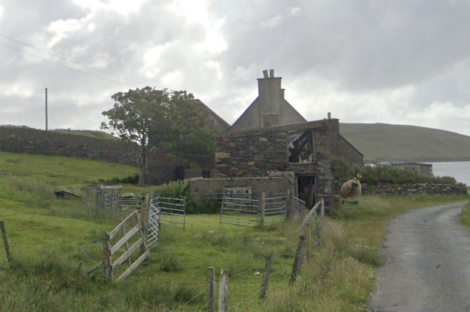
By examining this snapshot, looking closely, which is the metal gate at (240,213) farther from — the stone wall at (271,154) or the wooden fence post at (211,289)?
the wooden fence post at (211,289)

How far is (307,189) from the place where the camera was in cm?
2617

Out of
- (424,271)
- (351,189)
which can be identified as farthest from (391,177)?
(424,271)

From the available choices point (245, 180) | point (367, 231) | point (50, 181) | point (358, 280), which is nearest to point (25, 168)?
point (50, 181)

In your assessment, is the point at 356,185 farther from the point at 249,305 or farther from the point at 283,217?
the point at 249,305

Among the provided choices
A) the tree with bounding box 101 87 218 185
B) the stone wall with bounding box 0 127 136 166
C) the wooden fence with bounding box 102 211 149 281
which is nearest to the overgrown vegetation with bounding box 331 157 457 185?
the tree with bounding box 101 87 218 185

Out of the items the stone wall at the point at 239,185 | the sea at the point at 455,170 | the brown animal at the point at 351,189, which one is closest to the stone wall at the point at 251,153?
the stone wall at the point at 239,185

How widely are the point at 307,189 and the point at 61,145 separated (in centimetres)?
2724

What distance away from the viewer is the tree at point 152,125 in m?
41.4

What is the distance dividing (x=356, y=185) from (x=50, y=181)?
2311 centimetres

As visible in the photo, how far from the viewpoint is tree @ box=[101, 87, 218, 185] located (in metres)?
41.4

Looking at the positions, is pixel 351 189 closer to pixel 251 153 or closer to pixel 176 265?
pixel 176 265

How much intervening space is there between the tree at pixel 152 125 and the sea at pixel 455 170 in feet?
149

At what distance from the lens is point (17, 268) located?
37.6 ft

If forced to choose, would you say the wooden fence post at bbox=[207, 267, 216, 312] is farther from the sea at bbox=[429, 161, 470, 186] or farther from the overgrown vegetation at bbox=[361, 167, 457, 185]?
the sea at bbox=[429, 161, 470, 186]
